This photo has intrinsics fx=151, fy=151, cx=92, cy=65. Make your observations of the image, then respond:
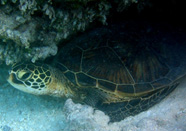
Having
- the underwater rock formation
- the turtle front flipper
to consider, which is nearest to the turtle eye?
the underwater rock formation

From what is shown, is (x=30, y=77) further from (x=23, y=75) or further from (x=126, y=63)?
(x=126, y=63)

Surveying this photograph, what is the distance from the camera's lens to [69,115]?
7.34 feet

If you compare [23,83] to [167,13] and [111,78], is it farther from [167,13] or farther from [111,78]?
[167,13]

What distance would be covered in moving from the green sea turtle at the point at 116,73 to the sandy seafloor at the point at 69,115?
0.26 m

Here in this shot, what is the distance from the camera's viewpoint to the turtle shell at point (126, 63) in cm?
262

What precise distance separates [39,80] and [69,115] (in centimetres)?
90

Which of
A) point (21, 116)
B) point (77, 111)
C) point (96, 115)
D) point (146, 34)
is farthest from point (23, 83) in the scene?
point (146, 34)

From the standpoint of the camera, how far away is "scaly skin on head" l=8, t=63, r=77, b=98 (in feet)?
8.50

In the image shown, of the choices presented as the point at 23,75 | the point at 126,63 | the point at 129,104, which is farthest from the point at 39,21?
the point at 129,104

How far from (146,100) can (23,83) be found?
7.05 ft

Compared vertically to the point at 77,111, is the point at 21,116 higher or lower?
lower

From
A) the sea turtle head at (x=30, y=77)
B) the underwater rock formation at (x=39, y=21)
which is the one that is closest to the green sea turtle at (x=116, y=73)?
the sea turtle head at (x=30, y=77)

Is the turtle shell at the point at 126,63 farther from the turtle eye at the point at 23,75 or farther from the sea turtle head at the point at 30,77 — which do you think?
the turtle eye at the point at 23,75

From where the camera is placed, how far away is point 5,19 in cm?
198
